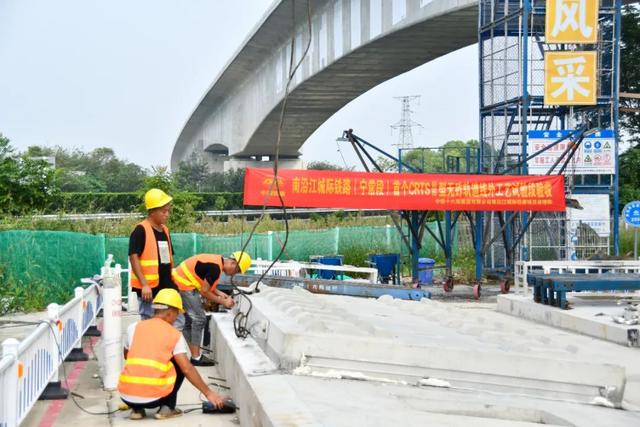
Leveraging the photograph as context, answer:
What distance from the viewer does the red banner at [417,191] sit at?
59.1 ft

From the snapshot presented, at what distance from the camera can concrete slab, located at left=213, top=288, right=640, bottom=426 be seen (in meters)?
5.52

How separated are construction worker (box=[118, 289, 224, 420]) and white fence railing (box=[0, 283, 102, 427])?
31.6 inches

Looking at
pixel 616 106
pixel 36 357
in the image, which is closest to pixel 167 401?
pixel 36 357

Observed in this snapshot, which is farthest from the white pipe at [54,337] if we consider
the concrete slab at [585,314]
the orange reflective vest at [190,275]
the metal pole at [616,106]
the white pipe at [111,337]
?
the metal pole at [616,106]

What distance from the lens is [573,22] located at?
73.4ft

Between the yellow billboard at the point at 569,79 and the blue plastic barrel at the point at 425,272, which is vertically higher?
the yellow billboard at the point at 569,79

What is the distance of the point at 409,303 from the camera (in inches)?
469

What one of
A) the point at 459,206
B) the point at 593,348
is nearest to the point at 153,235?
the point at 593,348

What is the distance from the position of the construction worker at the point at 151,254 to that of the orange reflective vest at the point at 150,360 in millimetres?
1737

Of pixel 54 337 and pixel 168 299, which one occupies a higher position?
pixel 168 299

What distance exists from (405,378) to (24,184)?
18750 mm

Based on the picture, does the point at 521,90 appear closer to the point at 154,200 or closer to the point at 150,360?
the point at 154,200

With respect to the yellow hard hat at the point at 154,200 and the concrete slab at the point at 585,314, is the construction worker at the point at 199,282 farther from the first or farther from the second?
the concrete slab at the point at 585,314

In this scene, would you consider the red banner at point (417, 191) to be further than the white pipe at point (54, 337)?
Yes
